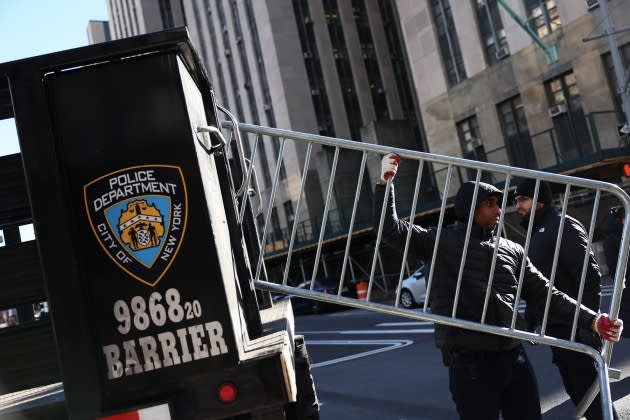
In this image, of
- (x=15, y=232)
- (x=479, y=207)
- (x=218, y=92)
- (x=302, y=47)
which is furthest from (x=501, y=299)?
(x=218, y=92)

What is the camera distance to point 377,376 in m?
9.20

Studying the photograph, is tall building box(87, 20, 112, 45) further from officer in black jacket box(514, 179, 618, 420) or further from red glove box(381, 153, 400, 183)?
red glove box(381, 153, 400, 183)

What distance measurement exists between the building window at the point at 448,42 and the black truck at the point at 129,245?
2861 cm

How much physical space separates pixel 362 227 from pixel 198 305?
24893 mm

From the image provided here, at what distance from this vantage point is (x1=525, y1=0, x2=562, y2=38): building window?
24.6m

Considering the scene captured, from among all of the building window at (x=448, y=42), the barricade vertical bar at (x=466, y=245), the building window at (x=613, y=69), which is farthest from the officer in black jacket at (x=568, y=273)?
the building window at (x=448, y=42)

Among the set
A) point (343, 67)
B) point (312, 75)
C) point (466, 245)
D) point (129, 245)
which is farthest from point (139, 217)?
point (343, 67)

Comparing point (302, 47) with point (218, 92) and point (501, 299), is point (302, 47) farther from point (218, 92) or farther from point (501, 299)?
point (501, 299)

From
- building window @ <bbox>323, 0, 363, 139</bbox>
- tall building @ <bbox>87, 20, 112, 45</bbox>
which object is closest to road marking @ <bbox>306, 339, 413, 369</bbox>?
building window @ <bbox>323, 0, 363, 139</bbox>

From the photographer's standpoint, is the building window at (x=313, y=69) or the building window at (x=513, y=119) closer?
the building window at (x=513, y=119)

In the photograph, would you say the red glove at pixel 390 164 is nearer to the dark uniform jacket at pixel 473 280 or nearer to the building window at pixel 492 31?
the dark uniform jacket at pixel 473 280

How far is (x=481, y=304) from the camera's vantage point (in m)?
3.70

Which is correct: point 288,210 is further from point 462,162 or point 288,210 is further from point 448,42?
point 462,162

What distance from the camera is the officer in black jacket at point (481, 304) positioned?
3.61m
